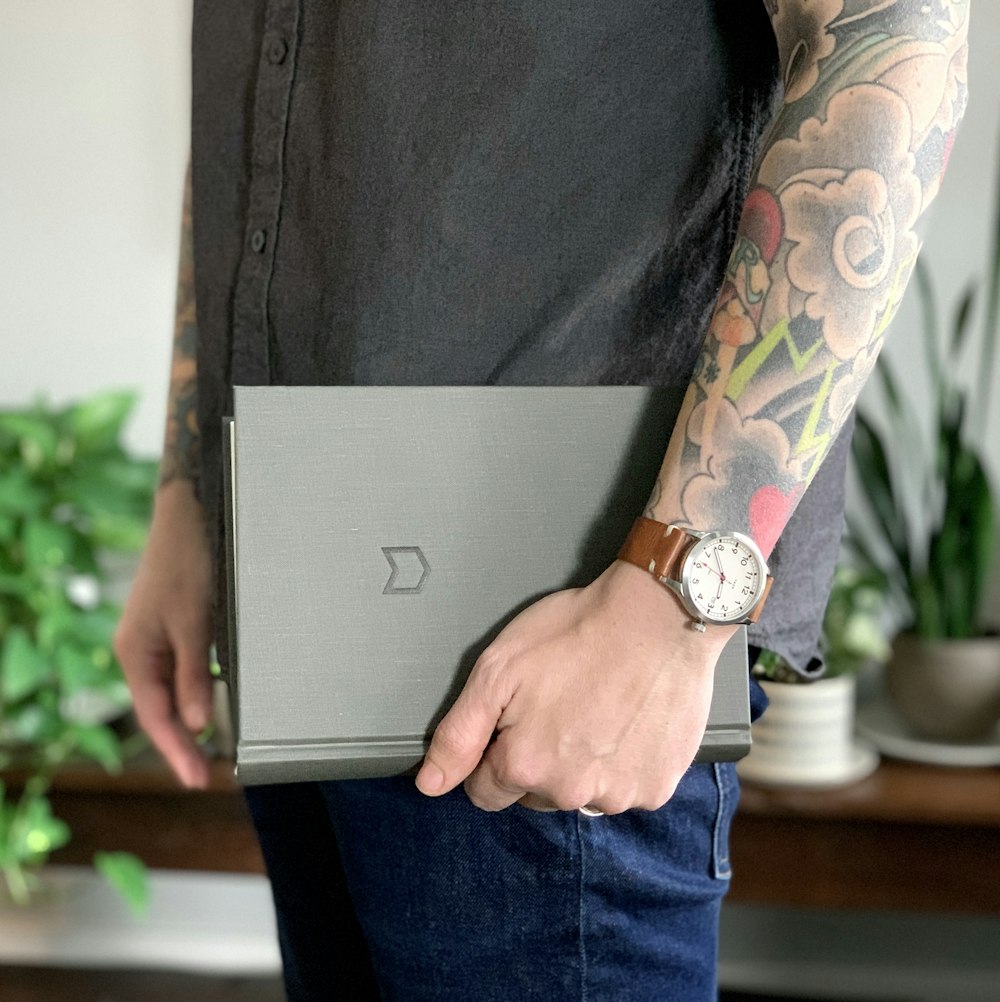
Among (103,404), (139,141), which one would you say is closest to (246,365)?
(103,404)

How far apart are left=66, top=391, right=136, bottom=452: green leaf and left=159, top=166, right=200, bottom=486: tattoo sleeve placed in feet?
3.12

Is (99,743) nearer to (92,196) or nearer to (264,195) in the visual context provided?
(92,196)

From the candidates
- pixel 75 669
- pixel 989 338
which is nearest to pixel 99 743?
pixel 75 669

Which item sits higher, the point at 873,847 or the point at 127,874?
the point at 873,847

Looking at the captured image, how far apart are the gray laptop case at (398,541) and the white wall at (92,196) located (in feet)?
4.48

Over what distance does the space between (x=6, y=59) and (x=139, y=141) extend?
0.87 ft

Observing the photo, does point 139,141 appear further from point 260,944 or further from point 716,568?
point 716,568

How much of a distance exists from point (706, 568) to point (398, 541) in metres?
0.16

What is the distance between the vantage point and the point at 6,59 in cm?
193

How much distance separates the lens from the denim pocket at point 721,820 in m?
0.65

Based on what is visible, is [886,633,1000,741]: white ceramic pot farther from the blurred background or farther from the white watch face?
the white watch face

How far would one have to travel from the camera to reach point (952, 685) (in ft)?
5.37

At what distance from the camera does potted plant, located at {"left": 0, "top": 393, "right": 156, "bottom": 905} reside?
170cm

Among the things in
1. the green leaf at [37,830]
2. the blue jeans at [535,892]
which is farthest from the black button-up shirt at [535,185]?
the green leaf at [37,830]
